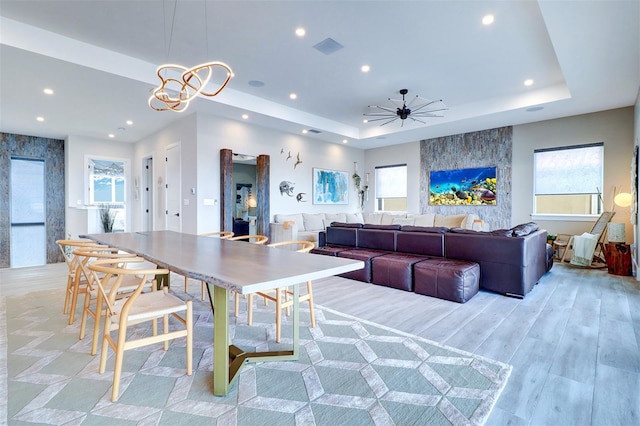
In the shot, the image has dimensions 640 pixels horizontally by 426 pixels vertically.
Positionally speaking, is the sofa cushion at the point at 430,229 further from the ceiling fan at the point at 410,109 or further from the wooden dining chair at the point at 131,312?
the wooden dining chair at the point at 131,312

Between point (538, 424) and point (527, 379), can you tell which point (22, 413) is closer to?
→ point (538, 424)

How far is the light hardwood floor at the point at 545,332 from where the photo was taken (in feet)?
5.39

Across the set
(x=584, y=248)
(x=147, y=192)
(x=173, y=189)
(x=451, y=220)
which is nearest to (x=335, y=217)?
(x=451, y=220)

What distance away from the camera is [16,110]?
17.5ft

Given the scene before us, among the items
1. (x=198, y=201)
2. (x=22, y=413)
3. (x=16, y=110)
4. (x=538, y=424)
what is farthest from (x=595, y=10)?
(x=16, y=110)

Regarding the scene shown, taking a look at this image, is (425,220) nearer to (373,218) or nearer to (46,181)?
(373,218)

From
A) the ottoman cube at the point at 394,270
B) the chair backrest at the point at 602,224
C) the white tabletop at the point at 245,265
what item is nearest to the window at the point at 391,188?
the chair backrest at the point at 602,224

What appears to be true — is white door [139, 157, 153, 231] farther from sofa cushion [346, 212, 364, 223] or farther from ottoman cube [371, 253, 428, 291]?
ottoman cube [371, 253, 428, 291]

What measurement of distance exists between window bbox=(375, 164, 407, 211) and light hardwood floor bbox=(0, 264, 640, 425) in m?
4.63

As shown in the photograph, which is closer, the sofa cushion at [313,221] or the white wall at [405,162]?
the sofa cushion at [313,221]

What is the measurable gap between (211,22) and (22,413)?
365 centimetres

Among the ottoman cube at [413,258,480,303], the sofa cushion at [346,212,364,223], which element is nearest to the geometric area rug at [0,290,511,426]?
the ottoman cube at [413,258,480,303]

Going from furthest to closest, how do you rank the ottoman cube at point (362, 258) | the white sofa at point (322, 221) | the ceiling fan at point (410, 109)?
the white sofa at point (322, 221) < the ceiling fan at point (410, 109) < the ottoman cube at point (362, 258)

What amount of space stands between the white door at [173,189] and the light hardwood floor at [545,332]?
216 cm
